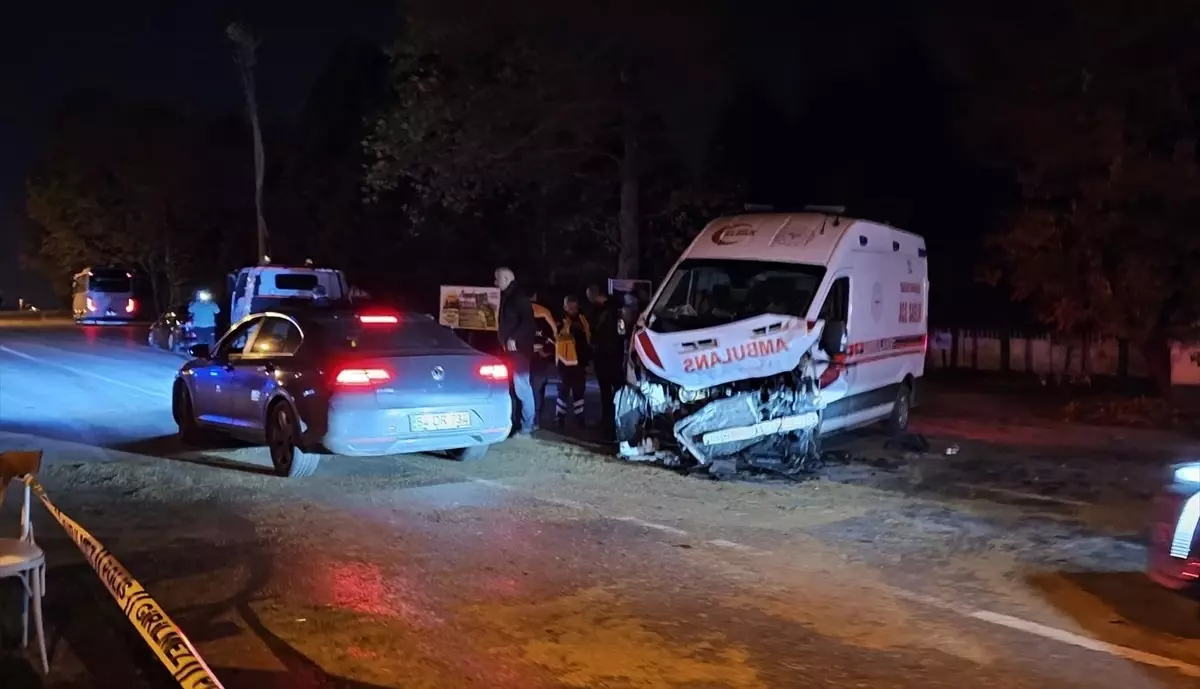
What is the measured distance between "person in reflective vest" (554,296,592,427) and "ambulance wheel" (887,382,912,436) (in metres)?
3.72

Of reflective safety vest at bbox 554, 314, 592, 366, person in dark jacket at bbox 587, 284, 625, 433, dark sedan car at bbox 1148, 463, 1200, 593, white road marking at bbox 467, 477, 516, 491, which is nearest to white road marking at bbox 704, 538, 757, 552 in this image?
white road marking at bbox 467, 477, 516, 491

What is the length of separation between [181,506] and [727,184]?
1507 cm

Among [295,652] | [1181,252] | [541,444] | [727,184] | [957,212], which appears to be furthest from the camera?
[957,212]

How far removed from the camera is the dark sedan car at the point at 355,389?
10133 mm

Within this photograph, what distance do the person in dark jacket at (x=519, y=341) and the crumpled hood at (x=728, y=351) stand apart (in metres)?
2.58

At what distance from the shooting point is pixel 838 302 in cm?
1198

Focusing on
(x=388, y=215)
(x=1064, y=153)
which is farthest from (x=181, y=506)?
(x=388, y=215)

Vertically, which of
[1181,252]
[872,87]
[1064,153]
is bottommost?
[1181,252]

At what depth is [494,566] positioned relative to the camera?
756 cm

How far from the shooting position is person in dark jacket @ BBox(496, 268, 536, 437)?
1335 cm

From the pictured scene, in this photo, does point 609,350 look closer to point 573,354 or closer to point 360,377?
point 573,354

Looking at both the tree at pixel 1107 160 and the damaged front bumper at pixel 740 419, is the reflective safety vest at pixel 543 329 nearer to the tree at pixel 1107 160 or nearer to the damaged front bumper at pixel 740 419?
the damaged front bumper at pixel 740 419

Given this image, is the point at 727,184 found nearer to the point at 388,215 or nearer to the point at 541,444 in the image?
the point at 541,444

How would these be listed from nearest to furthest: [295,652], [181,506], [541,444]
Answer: [295,652], [181,506], [541,444]
